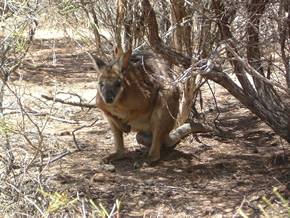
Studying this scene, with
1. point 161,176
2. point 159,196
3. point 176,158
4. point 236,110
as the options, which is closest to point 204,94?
point 236,110

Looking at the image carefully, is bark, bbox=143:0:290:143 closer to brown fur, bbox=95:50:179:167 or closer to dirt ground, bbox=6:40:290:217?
dirt ground, bbox=6:40:290:217

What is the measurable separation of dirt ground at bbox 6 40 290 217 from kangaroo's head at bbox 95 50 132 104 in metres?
0.45

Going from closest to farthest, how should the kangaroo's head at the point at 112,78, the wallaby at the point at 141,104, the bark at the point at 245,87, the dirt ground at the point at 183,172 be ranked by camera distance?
the dirt ground at the point at 183,172
the bark at the point at 245,87
the kangaroo's head at the point at 112,78
the wallaby at the point at 141,104

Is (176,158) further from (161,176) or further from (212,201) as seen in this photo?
(212,201)

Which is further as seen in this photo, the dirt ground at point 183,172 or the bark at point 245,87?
the bark at point 245,87

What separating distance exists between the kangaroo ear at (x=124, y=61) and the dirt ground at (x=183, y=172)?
763mm

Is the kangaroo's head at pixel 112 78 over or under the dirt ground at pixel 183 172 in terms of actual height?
over

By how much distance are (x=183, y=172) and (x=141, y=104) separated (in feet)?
3.31

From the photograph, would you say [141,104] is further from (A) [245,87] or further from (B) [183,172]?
(A) [245,87]

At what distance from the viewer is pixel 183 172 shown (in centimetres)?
511

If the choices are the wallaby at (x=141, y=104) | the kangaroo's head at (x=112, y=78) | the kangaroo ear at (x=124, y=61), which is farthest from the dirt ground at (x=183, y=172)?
the kangaroo ear at (x=124, y=61)

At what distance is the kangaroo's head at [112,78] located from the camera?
17.1 feet

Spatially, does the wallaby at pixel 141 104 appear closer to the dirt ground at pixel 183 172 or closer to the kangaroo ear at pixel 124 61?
the kangaroo ear at pixel 124 61

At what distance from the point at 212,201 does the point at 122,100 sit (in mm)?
1813
